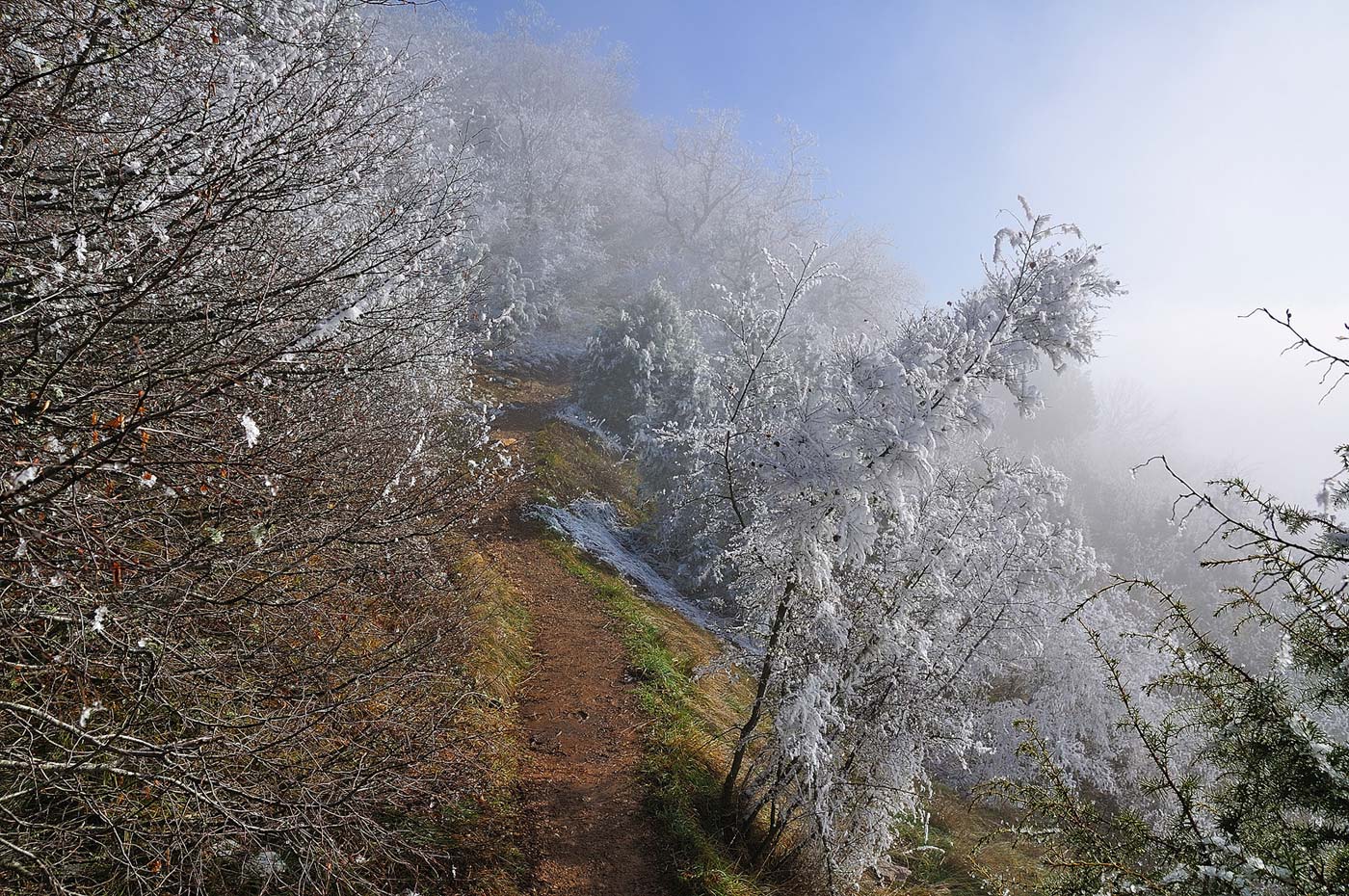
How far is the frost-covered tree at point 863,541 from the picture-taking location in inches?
219

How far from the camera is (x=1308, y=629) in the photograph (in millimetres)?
2443

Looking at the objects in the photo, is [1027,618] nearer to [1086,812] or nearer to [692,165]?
[1086,812]

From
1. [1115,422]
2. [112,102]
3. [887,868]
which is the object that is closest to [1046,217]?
[887,868]

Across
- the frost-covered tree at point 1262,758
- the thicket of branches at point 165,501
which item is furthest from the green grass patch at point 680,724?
the frost-covered tree at point 1262,758

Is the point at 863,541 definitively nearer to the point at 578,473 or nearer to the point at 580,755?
the point at 580,755

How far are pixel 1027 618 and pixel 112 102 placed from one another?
11.1m

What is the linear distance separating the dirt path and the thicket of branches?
1.40 metres

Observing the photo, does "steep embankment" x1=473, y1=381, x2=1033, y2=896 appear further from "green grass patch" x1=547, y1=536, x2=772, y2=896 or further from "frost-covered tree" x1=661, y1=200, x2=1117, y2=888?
"frost-covered tree" x1=661, y1=200, x2=1117, y2=888

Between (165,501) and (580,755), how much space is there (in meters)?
5.02

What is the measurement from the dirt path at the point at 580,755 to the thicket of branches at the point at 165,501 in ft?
4.59

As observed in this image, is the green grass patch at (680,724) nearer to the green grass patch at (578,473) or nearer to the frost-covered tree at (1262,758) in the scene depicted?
the frost-covered tree at (1262,758)

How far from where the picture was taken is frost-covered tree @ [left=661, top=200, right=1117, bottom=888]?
557 centimetres

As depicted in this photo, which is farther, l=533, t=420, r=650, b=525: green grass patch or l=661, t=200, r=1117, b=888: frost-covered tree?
l=533, t=420, r=650, b=525: green grass patch

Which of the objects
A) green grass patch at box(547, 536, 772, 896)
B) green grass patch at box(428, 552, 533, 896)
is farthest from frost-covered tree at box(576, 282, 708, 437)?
green grass patch at box(428, 552, 533, 896)
